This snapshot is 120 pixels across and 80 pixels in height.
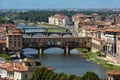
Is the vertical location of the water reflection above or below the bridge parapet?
below

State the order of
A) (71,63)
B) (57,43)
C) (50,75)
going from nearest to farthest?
(50,75)
(71,63)
(57,43)

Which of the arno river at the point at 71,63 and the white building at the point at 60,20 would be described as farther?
the white building at the point at 60,20

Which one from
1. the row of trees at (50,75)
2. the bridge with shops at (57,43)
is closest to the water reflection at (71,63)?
the bridge with shops at (57,43)

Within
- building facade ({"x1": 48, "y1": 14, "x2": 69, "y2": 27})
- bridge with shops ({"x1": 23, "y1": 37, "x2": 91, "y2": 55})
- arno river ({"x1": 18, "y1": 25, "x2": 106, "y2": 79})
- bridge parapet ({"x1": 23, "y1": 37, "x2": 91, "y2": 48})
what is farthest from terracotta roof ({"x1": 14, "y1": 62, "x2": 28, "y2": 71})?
building facade ({"x1": 48, "y1": 14, "x2": 69, "y2": 27})

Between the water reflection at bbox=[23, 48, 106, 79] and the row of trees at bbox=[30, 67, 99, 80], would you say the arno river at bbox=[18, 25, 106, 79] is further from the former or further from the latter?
the row of trees at bbox=[30, 67, 99, 80]

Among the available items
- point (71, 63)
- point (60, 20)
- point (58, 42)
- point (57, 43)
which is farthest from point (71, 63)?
point (60, 20)

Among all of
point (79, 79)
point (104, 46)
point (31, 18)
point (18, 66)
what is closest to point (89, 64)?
point (104, 46)

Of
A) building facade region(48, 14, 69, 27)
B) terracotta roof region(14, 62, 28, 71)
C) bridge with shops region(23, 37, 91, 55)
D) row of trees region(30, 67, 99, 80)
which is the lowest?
building facade region(48, 14, 69, 27)

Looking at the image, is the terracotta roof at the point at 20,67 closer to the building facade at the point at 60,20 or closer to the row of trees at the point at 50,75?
the row of trees at the point at 50,75

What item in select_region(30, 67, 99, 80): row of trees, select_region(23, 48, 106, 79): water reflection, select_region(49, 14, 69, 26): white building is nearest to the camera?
select_region(30, 67, 99, 80): row of trees

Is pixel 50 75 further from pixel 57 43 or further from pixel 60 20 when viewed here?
pixel 60 20
